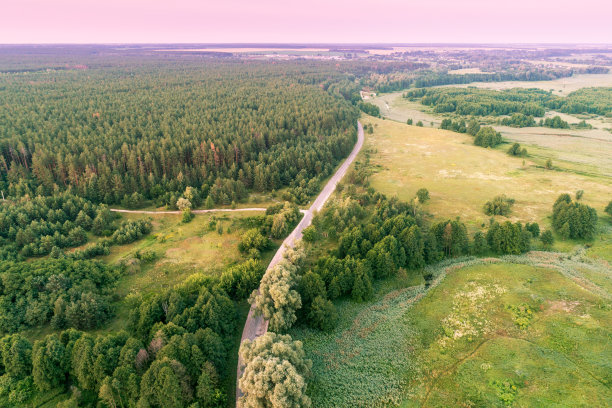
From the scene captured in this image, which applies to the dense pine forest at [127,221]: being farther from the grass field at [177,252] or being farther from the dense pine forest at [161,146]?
the grass field at [177,252]

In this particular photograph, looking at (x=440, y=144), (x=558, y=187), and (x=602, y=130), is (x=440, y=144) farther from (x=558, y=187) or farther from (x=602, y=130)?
(x=602, y=130)

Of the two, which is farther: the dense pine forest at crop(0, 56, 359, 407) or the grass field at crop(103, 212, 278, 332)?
the grass field at crop(103, 212, 278, 332)

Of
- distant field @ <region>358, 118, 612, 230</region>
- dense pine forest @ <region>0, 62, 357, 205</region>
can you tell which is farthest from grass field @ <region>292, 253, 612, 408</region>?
dense pine forest @ <region>0, 62, 357, 205</region>

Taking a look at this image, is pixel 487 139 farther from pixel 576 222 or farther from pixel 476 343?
pixel 476 343

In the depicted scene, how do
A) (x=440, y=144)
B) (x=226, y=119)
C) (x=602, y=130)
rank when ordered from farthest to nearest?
(x=602, y=130)
(x=440, y=144)
(x=226, y=119)

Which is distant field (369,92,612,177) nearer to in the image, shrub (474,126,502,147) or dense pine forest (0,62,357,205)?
shrub (474,126,502,147)

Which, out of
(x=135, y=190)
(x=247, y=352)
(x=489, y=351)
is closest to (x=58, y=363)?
(x=247, y=352)

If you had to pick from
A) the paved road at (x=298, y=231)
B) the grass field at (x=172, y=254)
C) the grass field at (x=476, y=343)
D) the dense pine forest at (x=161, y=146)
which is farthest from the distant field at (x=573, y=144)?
the grass field at (x=172, y=254)
